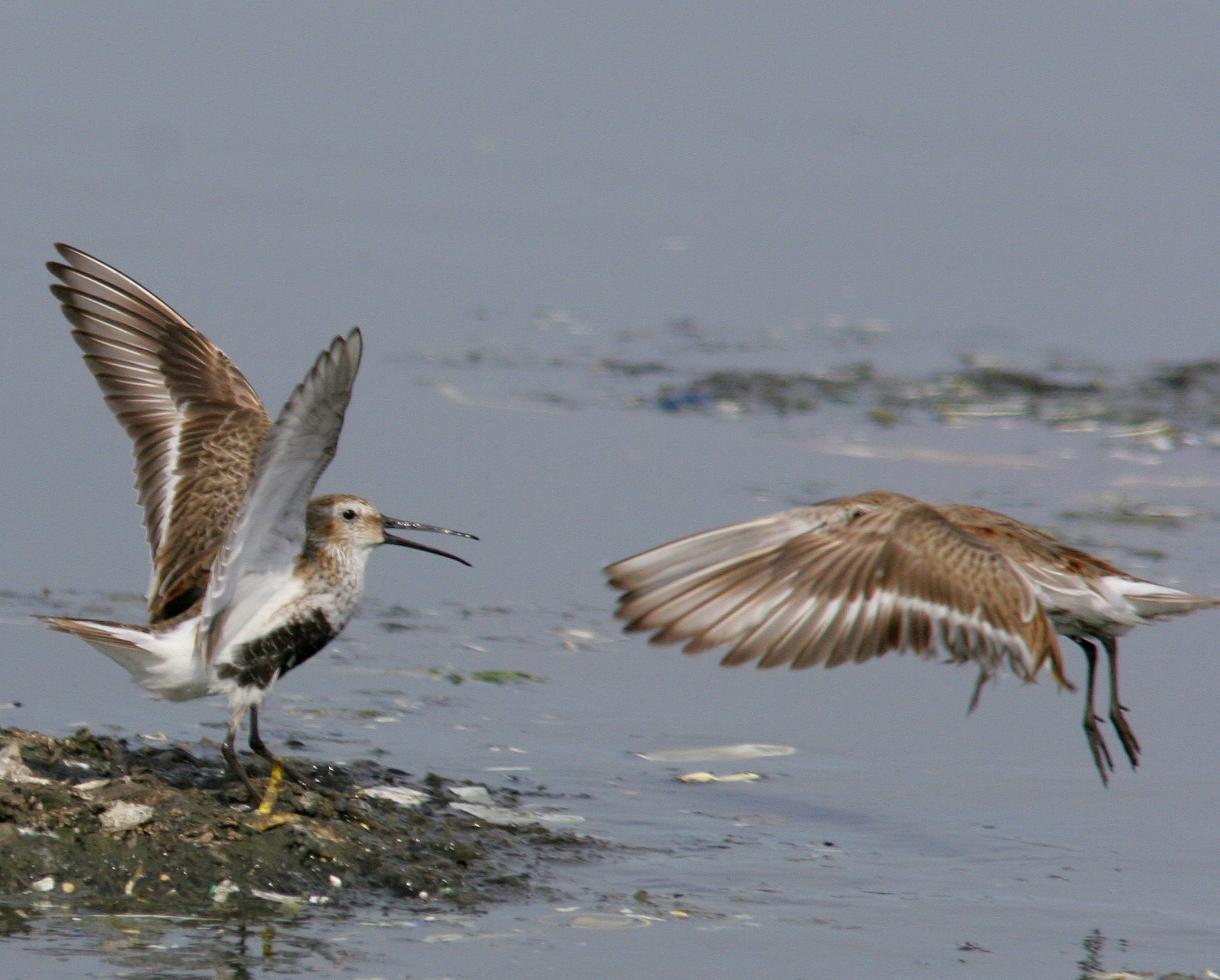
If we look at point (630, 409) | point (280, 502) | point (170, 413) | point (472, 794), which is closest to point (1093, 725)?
point (472, 794)

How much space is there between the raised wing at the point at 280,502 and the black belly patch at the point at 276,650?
7 centimetres

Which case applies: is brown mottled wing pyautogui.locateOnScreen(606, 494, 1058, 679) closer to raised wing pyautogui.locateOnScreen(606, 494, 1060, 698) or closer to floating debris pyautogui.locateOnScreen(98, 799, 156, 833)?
raised wing pyautogui.locateOnScreen(606, 494, 1060, 698)

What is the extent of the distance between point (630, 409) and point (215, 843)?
5423 millimetres

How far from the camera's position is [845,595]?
613cm

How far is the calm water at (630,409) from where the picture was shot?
20.3 ft

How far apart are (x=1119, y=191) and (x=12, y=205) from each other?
807 cm

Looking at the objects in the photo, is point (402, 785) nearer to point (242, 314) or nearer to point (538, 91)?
point (242, 314)

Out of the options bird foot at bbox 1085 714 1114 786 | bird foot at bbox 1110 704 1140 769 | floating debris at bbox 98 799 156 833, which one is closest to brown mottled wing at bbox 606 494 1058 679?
bird foot at bbox 1085 714 1114 786

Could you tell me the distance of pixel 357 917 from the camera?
573cm

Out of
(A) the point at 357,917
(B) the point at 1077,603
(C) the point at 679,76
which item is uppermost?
(C) the point at 679,76

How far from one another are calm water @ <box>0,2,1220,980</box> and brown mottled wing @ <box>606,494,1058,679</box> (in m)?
0.75

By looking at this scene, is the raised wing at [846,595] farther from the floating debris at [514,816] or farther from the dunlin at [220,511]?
the dunlin at [220,511]

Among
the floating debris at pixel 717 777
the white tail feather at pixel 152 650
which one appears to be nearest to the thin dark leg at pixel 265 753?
the white tail feather at pixel 152 650

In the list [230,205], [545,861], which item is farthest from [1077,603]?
[230,205]
